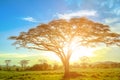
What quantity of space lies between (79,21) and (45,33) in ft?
23.1

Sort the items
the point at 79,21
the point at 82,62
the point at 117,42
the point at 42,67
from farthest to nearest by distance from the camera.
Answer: the point at 82,62, the point at 42,67, the point at 117,42, the point at 79,21

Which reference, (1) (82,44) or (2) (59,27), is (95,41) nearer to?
(1) (82,44)

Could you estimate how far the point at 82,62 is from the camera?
107688 mm

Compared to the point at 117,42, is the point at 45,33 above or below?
above

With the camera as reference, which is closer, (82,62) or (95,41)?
(95,41)

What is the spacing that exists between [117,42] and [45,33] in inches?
562

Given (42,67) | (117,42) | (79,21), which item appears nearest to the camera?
(79,21)

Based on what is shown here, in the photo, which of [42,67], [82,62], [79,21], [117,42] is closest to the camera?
[79,21]

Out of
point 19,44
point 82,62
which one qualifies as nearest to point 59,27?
point 19,44

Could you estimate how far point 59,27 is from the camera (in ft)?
139

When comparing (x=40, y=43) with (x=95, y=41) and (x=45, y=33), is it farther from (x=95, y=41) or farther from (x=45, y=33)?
(x=95, y=41)

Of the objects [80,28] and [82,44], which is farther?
[82,44]

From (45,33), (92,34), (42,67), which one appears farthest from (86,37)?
(42,67)

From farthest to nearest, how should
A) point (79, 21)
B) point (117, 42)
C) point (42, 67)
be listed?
point (42, 67)
point (117, 42)
point (79, 21)
